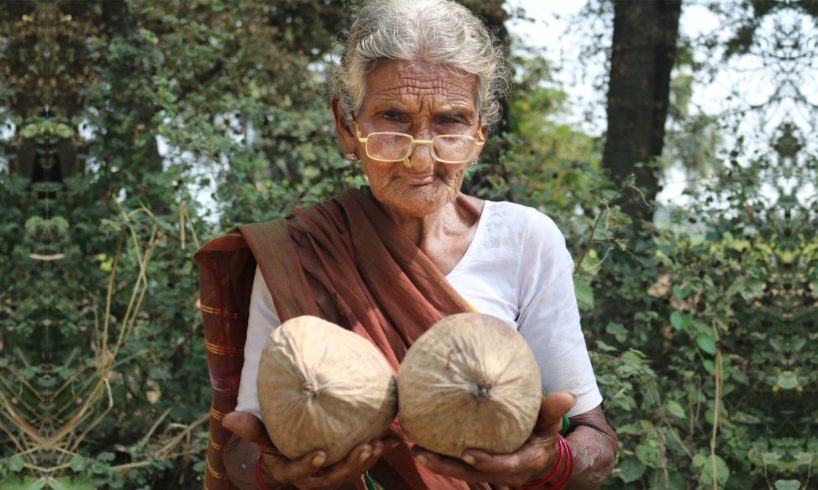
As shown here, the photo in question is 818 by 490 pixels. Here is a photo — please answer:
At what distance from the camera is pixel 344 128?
107 inches

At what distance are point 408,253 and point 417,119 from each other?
35cm

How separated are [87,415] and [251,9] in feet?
10.9

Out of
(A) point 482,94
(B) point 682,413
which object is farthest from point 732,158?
(A) point 482,94

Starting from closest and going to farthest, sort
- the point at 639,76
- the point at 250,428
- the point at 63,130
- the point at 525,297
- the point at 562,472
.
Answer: the point at 250,428 < the point at 562,472 < the point at 525,297 < the point at 63,130 < the point at 639,76

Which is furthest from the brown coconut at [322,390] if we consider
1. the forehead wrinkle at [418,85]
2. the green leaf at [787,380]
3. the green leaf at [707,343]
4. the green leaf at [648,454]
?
the green leaf at [787,380]

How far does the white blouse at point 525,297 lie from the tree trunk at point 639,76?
393 cm

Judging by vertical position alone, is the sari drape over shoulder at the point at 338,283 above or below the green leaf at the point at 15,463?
above

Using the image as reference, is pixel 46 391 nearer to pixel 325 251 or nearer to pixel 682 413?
pixel 325 251

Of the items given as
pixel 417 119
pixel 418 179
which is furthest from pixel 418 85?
pixel 418 179

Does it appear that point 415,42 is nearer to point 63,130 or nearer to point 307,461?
point 307,461

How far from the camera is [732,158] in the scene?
505 centimetres

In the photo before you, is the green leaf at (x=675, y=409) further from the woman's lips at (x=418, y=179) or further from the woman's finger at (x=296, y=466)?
the woman's finger at (x=296, y=466)

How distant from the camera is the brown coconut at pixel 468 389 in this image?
1911mm

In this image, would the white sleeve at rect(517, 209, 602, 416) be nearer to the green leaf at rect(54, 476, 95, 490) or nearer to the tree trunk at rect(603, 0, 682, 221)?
the green leaf at rect(54, 476, 95, 490)
